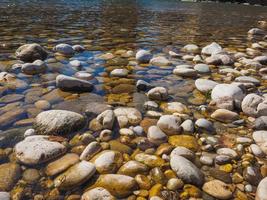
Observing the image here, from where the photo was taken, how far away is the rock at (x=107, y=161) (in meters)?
3.35

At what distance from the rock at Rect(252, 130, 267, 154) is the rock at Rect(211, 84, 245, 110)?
0.97 m

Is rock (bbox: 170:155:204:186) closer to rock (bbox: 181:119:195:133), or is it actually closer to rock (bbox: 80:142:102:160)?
rock (bbox: 181:119:195:133)

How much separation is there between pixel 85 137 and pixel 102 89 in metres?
2.10

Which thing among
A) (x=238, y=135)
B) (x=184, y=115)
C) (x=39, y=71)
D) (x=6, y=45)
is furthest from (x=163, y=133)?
(x=6, y=45)

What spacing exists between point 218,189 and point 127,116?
1965 millimetres

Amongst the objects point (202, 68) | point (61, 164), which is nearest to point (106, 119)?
point (61, 164)

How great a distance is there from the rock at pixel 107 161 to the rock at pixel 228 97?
2376mm

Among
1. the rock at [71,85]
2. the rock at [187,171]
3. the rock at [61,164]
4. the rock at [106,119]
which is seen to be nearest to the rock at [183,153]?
the rock at [187,171]

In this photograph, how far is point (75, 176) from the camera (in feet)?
10.3

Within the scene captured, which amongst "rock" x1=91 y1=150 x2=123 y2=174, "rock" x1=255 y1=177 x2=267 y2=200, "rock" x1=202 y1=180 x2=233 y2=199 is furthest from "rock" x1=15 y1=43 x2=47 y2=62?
"rock" x1=255 y1=177 x2=267 y2=200

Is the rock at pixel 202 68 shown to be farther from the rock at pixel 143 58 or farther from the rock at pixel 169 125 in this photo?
the rock at pixel 169 125

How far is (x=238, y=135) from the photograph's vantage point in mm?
4211

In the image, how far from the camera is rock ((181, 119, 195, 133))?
167 inches

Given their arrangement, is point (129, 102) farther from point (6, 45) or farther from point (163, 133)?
point (6, 45)
